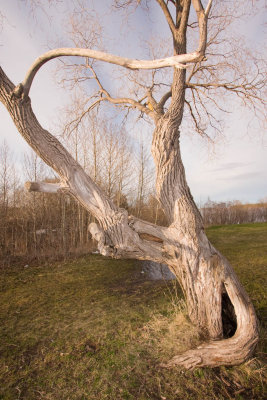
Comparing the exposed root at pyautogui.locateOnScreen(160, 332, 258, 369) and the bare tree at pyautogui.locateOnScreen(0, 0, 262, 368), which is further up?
the bare tree at pyautogui.locateOnScreen(0, 0, 262, 368)

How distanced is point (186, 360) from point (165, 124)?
295 centimetres

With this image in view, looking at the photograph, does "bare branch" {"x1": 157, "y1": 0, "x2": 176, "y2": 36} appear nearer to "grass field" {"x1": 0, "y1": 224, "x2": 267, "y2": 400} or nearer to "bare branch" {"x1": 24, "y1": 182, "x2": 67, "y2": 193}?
"bare branch" {"x1": 24, "y1": 182, "x2": 67, "y2": 193}

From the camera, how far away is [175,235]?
2.82 m

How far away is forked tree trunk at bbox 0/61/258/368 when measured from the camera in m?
2.44

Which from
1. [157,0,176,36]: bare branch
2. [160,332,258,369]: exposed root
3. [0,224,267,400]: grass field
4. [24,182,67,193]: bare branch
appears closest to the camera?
[0,224,267,400]: grass field

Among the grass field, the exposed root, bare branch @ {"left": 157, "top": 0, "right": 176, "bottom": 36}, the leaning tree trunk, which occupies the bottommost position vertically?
the grass field

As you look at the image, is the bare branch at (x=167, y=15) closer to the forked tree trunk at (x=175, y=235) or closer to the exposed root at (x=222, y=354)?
the forked tree trunk at (x=175, y=235)

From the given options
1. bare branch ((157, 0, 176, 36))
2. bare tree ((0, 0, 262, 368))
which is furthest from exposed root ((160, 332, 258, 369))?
bare branch ((157, 0, 176, 36))

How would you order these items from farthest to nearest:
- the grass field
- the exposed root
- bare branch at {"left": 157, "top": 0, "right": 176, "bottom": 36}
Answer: bare branch at {"left": 157, "top": 0, "right": 176, "bottom": 36}, the exposed root, the grass field

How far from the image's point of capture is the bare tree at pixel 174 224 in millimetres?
2420

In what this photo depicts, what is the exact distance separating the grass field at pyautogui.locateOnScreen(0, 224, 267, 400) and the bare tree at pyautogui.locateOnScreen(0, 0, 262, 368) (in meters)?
0.23

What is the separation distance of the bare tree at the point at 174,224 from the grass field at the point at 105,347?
226 millimetres

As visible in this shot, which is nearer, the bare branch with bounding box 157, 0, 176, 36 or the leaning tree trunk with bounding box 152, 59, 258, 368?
the leaning tree trunk with bounding box 152, 59, 258, 368

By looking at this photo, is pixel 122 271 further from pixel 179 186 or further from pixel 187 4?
pixel 187 4
